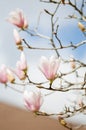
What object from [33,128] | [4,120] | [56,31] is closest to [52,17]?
[56,31]

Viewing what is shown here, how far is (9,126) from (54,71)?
201 centimetres

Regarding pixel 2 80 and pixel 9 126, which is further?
pixel 9 126

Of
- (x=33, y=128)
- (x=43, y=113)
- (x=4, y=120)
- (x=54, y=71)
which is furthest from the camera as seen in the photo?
(x=33, y=128)

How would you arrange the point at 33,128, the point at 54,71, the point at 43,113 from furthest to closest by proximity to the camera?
the point at 33,128
the point at 43,113
the point at 54,71

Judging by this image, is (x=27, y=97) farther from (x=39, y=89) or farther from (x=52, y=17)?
(x=52, y=17)

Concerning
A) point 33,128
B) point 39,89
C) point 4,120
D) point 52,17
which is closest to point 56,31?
point 52,17

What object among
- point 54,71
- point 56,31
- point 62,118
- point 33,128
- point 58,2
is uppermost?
point 58,2

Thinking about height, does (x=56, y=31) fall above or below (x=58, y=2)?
below

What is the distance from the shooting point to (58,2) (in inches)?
47.1

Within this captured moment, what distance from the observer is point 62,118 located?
122 cm

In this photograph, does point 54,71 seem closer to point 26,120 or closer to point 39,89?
point 39,89

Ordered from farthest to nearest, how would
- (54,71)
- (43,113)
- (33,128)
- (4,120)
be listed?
(33,128)
(4,120)
(43,113)
(54,71)

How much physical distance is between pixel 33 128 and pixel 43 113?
2025 millimetres

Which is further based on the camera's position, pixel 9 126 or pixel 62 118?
pixel 9 126
